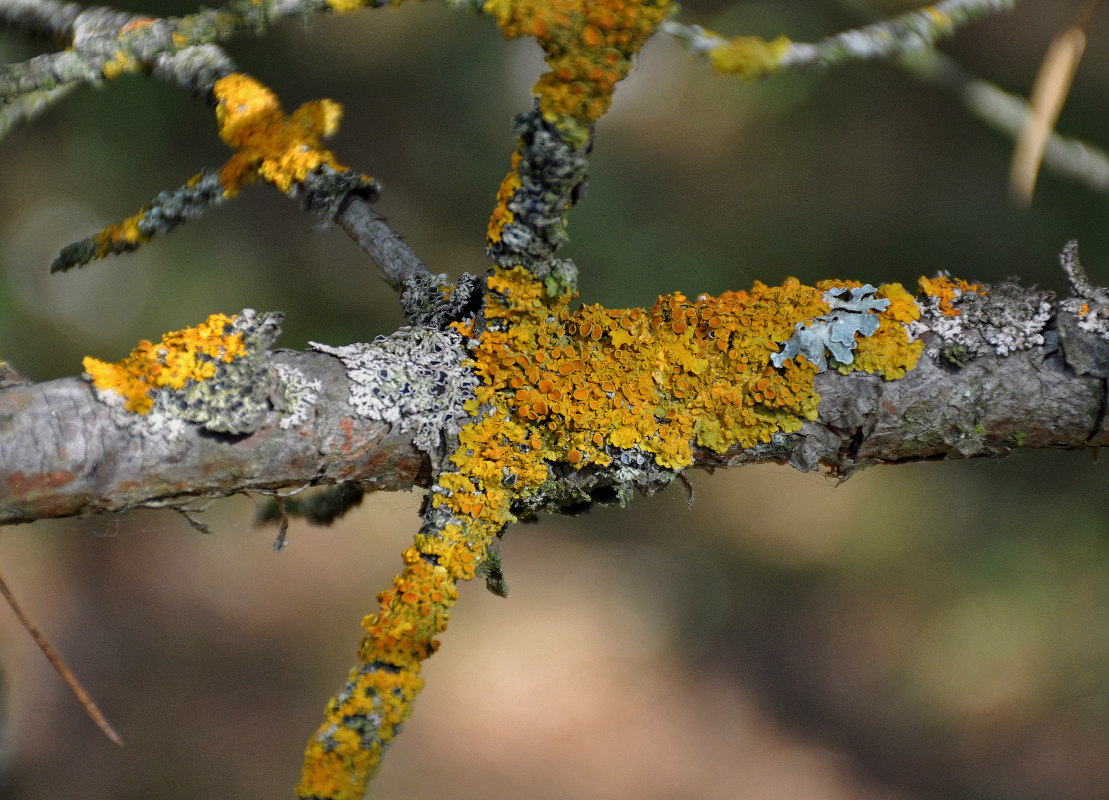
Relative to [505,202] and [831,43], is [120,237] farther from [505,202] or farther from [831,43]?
[831,43]

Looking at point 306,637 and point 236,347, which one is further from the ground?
point 306,637

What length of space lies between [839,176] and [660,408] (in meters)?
2.77

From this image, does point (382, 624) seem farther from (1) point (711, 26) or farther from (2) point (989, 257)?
(2) point (989, 257)

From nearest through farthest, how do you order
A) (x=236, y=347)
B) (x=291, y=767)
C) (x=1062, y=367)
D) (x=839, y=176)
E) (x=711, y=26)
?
(x=236, y=347)
(x=1062, y=367)
(x=291, y=767)
(x=711, y=26)
(x=839, y=176)

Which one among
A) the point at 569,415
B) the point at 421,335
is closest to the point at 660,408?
the point at 569,415

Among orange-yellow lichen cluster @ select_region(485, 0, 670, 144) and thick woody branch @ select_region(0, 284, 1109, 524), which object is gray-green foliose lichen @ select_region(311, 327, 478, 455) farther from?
orange-yellow lichen cluster @ select_region(485, 0, 670, 144)

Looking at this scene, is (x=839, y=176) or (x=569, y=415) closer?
(x=569, y=415)

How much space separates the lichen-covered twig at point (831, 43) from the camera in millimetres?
729

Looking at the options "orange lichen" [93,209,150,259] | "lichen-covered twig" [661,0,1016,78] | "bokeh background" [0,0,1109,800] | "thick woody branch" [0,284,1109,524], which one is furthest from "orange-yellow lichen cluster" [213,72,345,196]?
"bokeh background" [0,0,1109,800]

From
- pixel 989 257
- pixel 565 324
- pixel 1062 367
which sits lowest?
pixel 565 324

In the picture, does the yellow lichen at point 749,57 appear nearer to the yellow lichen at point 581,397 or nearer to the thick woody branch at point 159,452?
the yellow lichen at point 581,397

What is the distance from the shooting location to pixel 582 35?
728mm

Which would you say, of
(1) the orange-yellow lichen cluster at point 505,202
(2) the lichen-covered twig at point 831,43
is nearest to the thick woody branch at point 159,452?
(1) the orange-yellow lichen cluster at point 505,202

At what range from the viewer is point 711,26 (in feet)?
9.99
